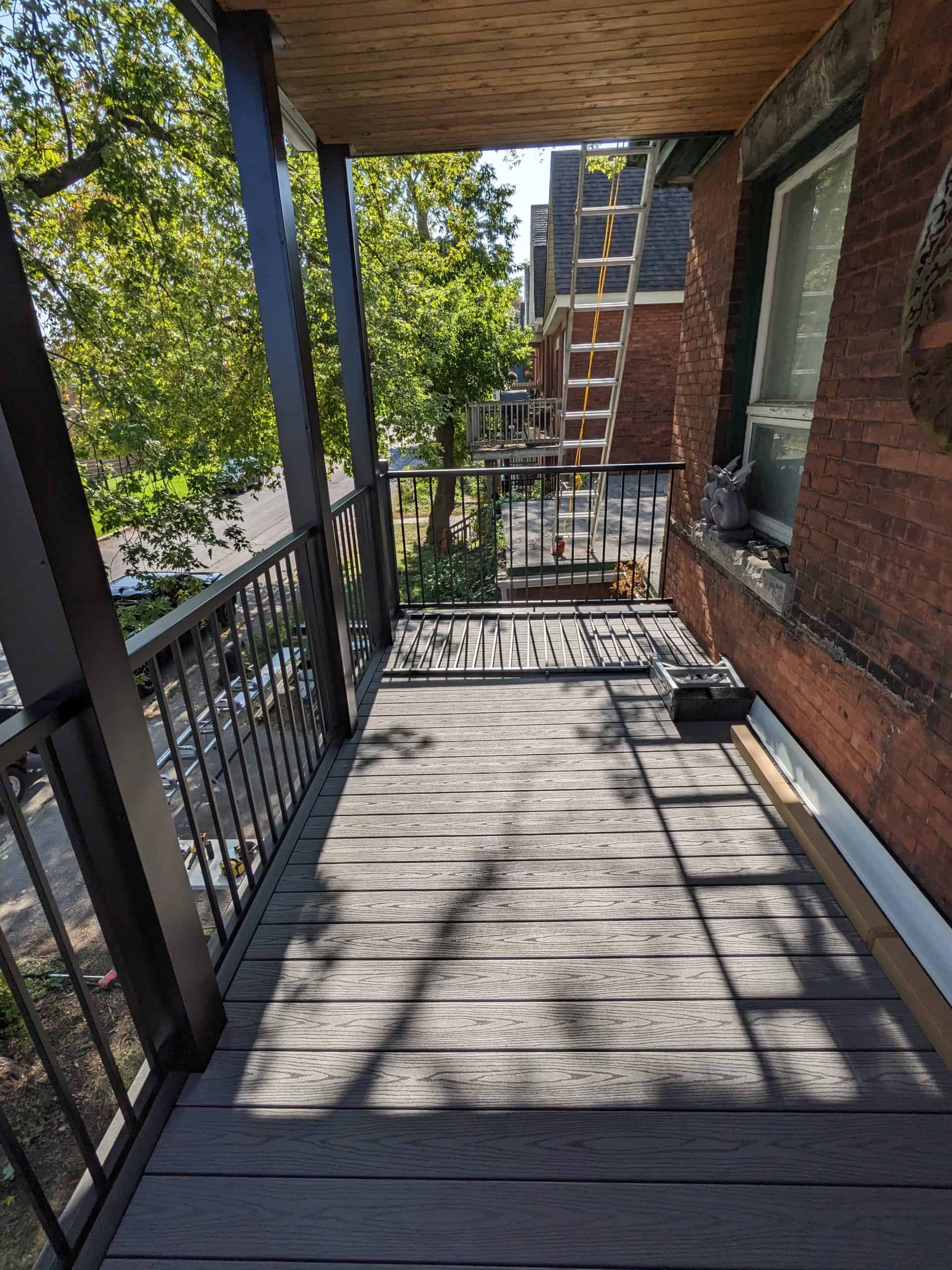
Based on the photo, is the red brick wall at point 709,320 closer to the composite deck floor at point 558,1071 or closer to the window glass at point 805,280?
the window glass at point 805,280

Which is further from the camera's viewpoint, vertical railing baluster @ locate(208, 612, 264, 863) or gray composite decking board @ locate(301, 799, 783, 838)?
gray composite decking board @ locate(301, 799, 783, 838)

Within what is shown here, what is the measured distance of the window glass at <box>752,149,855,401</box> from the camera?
91.7 inches

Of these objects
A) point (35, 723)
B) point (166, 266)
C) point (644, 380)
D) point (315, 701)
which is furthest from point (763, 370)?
point (644, 380)

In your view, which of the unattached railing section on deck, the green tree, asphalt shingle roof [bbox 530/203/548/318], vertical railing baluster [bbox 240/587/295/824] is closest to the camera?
vertical railing baluster [bbox 240/587/295/824]

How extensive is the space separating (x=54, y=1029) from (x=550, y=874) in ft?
11.2

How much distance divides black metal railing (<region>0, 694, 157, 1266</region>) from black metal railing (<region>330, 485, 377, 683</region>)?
1.48 meters

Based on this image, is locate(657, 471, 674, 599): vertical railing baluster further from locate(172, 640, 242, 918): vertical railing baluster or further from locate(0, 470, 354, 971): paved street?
locate(172, 640, 242, 918): vertical railing baluster

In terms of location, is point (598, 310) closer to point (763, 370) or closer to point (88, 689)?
point (763, 370)

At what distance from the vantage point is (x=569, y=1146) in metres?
1.24

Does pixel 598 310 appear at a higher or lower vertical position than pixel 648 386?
higher

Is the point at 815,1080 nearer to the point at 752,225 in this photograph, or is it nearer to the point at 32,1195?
the point at 32,1195

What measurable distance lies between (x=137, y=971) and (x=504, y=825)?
1213 mm

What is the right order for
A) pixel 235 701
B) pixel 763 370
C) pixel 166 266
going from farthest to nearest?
1. pixel 166 266
2. pixel 763 370
3. pixel 235 701

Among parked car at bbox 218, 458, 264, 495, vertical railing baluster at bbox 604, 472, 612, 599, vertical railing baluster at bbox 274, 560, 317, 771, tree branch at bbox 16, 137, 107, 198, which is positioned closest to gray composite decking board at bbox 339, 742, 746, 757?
vertical railing baluster at bbox 274, 560, 317, 771
